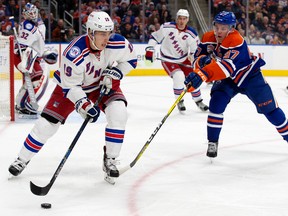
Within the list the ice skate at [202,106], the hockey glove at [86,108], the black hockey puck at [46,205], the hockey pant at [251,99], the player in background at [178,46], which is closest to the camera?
the black hockey puck at [46,205]

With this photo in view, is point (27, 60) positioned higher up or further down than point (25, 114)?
higher up

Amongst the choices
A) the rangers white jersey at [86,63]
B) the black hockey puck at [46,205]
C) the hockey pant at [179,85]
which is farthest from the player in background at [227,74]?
the hockey pant at [179,85]

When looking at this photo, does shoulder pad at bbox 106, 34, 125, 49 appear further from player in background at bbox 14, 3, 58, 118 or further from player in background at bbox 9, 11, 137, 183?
player in background at bbox 14, 3, 58, 118

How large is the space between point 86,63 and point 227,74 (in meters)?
0.93

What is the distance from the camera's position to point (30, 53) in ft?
19.0

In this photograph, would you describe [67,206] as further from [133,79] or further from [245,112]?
[133,79]

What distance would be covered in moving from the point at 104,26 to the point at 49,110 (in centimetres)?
59

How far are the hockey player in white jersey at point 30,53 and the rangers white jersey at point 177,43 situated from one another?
51.9 inches

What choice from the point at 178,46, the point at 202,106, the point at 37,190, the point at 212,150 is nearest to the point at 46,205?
the point at 37,190

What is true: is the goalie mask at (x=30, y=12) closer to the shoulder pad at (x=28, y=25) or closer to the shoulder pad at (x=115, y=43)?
the shoulder pad at (x=28, y=25)

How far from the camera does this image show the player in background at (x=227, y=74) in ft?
12.2

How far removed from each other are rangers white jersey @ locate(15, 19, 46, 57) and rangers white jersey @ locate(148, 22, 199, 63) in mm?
1328

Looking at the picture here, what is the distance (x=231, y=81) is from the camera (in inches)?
157

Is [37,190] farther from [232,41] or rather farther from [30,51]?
[30,51]
